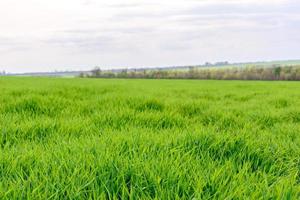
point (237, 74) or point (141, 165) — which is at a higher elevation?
point (141, 165)

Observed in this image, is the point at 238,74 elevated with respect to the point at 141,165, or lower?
lower

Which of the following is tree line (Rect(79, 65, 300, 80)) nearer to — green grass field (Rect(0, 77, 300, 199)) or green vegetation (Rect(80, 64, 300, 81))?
green vegetation (Rect(80, 64, 300, 81))

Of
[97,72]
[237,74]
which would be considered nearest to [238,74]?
[237,74]

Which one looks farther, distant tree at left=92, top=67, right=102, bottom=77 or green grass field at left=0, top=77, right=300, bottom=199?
distant tree at left=92, top=67, right=102, bottom=77

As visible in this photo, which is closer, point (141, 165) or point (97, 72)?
point (141, 165)

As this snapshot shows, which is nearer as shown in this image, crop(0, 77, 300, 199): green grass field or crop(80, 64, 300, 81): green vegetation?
crop(0, 77, 300, 199): green grass field

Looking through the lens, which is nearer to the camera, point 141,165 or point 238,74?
point 141,165

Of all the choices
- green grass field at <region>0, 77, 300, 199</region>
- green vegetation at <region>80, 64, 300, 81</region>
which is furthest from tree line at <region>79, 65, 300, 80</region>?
green grass field at <region>0, 77, 300, 199</region>

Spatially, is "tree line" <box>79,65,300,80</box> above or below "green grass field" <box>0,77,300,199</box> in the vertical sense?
below

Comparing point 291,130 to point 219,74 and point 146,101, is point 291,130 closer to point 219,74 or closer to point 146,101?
point 146,101

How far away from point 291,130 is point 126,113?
210 centimetres

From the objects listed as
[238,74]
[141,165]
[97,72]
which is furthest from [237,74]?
[141,165]

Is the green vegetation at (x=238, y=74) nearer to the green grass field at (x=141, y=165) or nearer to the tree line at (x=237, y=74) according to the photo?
the tree line at (x=237, y=74)

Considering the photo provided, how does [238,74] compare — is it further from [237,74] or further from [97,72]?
[97,72]
